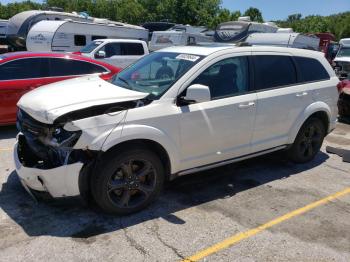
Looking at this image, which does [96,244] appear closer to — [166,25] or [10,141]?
[10,141]

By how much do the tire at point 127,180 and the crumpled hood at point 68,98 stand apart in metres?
0.57

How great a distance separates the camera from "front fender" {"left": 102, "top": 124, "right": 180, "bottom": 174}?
3.86 m

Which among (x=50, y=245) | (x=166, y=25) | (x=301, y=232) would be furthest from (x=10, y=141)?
(x=166, y=25)

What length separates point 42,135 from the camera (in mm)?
3998

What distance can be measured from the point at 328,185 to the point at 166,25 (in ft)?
80.6

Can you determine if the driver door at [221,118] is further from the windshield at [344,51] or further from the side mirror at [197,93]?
the windshield at [344,51]

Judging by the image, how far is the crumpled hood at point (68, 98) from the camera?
152 inches

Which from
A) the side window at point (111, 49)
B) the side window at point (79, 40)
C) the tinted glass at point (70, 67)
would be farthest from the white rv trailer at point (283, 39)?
the tinted glass at point (70, 67)

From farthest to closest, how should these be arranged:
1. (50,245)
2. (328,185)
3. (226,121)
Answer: (328,185) < (226,121) < (50,245)

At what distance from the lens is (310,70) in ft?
19.1

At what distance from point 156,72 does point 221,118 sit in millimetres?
991

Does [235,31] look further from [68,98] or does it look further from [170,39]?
[68,98]

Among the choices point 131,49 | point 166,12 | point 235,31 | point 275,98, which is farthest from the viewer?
point 166,12

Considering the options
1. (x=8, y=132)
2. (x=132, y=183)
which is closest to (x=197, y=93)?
(x=132, y=183)
